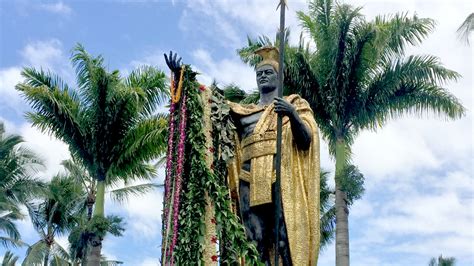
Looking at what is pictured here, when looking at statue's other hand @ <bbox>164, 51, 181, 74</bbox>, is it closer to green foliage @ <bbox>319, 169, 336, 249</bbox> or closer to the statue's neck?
the statue's neck

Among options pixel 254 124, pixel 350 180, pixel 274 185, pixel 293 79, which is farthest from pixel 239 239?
pixel 293 79

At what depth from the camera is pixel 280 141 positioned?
6.92 meters

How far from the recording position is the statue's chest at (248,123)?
25.5ft

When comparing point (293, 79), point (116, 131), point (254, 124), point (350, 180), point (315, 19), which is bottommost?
point (254, 124)

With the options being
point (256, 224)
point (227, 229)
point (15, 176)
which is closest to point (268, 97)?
point (256, 224)

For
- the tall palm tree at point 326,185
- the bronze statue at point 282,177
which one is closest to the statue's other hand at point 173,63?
the bronze statue at point 282,177

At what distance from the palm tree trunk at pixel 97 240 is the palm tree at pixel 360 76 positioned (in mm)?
5355

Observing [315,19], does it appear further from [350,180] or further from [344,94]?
[350,180]

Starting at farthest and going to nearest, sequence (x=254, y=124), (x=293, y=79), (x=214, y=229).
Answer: (x=293, y=79) < (x=254, y=124) < (x=214, y=229)

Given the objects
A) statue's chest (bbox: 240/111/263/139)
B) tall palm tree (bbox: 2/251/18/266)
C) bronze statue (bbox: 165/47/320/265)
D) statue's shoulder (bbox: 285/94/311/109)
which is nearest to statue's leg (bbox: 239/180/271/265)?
bronze statue (bbox: 165/47/320/265)

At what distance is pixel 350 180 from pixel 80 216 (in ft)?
43.9

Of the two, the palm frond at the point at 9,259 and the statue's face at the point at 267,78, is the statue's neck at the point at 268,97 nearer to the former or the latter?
the statue's face at the point at 267,78

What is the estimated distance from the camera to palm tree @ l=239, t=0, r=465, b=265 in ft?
64.7

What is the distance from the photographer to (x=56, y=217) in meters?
29.1
